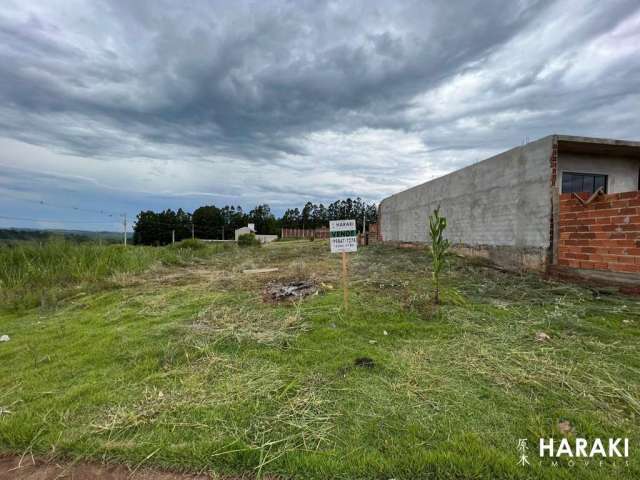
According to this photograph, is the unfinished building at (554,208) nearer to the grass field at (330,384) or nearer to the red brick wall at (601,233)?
the red brick wall at (601,233)

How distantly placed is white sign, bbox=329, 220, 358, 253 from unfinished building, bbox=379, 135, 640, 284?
423cm

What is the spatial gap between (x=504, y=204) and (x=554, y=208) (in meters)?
1.37

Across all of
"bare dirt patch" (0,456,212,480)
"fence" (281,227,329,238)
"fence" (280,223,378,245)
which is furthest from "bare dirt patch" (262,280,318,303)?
"fence" (281,227,329,238)

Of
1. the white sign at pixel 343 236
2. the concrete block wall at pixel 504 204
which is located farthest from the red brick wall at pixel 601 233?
the white sign at pixel 343 236

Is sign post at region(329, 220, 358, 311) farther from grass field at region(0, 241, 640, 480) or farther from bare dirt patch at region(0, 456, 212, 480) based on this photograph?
bare dirt patch at region(0, 456, 212, 480)

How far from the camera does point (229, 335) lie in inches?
130

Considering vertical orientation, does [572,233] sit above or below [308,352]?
above

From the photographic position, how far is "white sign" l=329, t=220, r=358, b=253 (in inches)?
156

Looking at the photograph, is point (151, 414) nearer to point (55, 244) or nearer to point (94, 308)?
point (94, 308)

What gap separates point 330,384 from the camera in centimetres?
227

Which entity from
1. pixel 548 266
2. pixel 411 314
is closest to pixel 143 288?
pixel 411 314

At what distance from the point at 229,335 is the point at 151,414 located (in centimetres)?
135

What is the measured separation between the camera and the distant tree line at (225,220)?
163 feet

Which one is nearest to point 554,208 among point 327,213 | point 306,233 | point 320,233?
point 320,233
